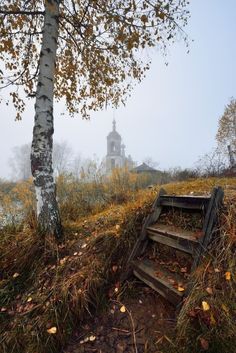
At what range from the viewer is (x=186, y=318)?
5.51 feet

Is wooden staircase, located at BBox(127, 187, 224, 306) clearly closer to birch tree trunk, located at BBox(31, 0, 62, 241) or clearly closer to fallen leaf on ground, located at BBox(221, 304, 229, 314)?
fallen leaf on ground, located at BBox(221, 304, 229, 314)

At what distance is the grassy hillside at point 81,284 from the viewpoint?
1633 millimetres

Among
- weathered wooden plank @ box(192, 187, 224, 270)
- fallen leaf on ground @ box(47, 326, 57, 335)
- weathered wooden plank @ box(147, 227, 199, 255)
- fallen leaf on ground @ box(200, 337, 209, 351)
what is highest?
weathered wooden plank @ box(192, 187, 224, 270)

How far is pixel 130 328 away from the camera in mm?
1997

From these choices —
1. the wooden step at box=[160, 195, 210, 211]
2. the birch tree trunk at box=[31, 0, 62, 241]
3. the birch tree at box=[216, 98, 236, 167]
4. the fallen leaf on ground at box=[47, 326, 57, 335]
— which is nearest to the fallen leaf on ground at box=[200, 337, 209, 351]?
the wooden step at box=[160, 195, 210, 211]

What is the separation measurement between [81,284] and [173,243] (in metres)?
1.13

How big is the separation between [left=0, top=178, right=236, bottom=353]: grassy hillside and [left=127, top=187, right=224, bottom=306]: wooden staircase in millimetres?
144

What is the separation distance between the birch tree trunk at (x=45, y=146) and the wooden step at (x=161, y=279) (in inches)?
60.5

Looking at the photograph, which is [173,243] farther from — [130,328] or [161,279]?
[130,328]

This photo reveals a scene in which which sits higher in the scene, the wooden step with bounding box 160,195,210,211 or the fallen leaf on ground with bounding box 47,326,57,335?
the wooden step with bounding box 160,195,210,211

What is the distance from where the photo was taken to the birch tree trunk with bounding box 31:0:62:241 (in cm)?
338

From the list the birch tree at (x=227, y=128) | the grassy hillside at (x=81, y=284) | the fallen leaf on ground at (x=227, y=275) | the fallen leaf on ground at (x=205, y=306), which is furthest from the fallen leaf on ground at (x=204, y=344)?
the birch tree at (x=227, y=128)

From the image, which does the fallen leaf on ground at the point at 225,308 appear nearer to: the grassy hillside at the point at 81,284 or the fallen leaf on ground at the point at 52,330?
the grassy hillside at the point at 81,284

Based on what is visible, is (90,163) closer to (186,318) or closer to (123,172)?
(123,172)
